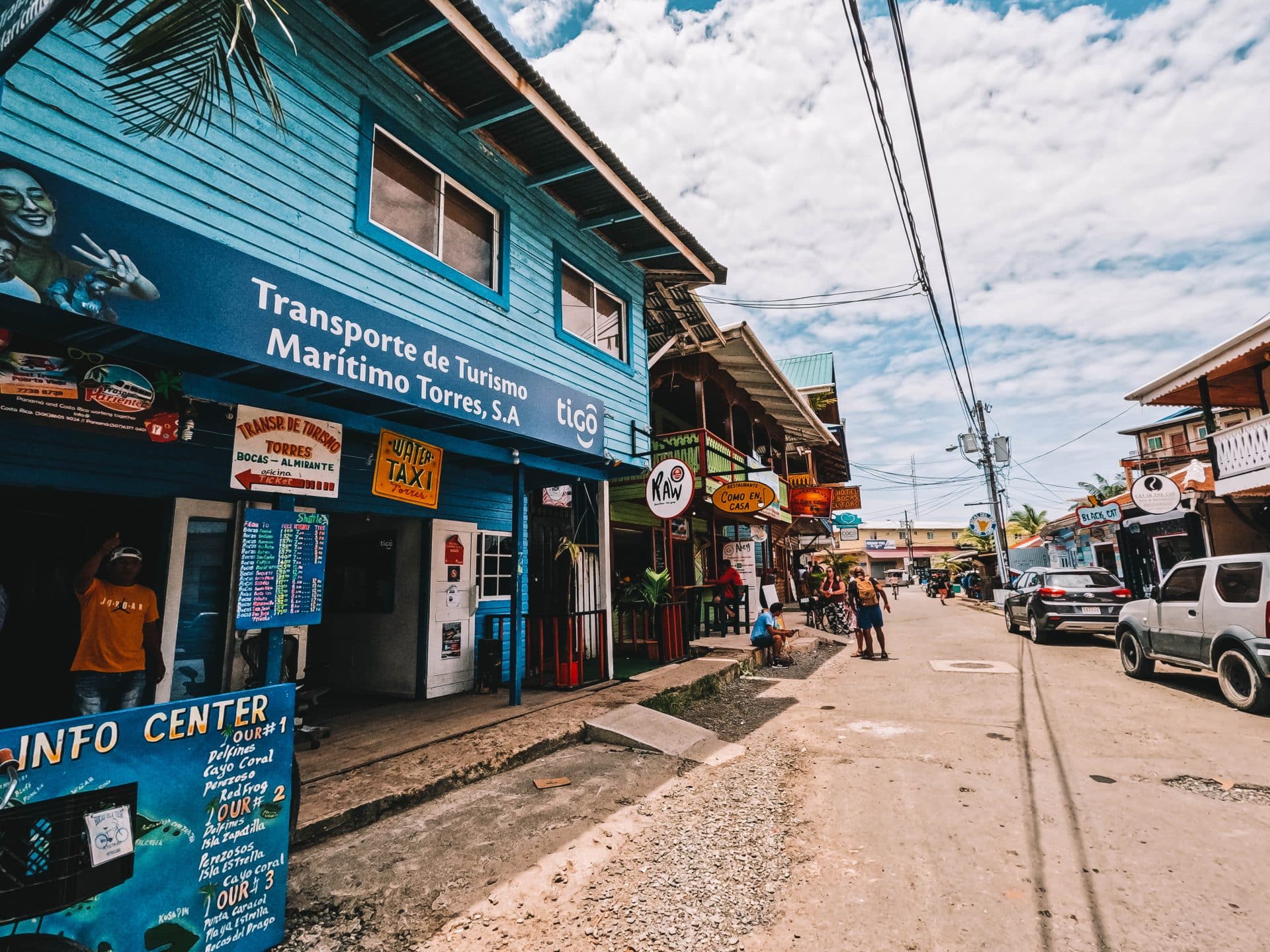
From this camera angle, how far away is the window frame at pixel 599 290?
860cm

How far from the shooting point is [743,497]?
1210 centimetres

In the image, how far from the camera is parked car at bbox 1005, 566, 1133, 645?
12805mm

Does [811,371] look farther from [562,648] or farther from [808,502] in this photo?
[562,648]

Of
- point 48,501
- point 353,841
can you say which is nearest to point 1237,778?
point 353,841

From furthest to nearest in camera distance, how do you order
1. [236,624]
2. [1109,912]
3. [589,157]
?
[589,157], [236,624], [1109,912]

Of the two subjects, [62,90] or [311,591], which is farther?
[311,591]

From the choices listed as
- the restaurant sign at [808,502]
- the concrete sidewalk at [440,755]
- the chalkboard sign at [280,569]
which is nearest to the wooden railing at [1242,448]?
the restaurant sign at [808,502]

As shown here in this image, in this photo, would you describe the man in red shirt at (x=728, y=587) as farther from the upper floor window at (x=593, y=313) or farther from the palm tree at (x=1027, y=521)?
the palm tree at (x=1027, y=521)

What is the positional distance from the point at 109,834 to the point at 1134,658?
1162cm

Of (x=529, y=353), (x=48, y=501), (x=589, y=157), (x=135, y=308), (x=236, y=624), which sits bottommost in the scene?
(x=236, y=624)

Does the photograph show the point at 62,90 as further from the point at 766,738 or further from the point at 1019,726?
the point at 1019,726

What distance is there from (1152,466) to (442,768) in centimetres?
4448

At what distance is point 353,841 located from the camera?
154 inches

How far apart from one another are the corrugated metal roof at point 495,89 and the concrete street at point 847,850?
6826mm
